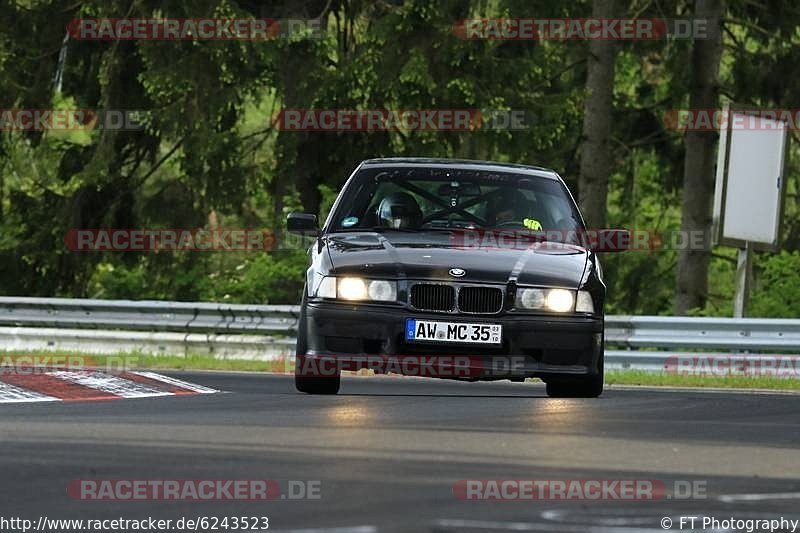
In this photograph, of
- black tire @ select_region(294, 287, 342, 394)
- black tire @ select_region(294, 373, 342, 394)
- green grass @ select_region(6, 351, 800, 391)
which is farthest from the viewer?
green grass @ select_region(6, 351, 800, 391)

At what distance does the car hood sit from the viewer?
12.6 meters

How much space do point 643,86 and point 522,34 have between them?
7089mm

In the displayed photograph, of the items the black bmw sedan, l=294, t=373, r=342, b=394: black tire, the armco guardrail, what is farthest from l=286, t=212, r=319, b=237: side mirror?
the armco guardrail

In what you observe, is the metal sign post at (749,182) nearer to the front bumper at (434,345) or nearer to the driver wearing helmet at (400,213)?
the driver wearing helmet at (400,213)

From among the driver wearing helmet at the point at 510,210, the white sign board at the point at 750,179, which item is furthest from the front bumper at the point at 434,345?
the white sign board at the point at 750,179

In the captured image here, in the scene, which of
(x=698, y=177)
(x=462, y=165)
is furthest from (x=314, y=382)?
(x=698, y=177)

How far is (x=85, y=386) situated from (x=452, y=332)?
10.9ft

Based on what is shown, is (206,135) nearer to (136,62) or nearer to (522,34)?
(136,62)

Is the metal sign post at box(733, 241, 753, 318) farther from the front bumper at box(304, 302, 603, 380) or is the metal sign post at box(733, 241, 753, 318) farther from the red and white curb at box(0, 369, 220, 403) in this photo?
the front bumper at box(304, 302, 603, 380)

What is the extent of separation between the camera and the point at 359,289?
12633 mm

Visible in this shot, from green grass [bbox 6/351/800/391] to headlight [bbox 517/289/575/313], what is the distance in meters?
5.13

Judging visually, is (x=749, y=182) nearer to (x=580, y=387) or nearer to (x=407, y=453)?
(x=580, y=387)

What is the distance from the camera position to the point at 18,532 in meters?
7.25

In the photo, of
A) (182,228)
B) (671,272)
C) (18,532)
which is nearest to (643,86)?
(671,272)
